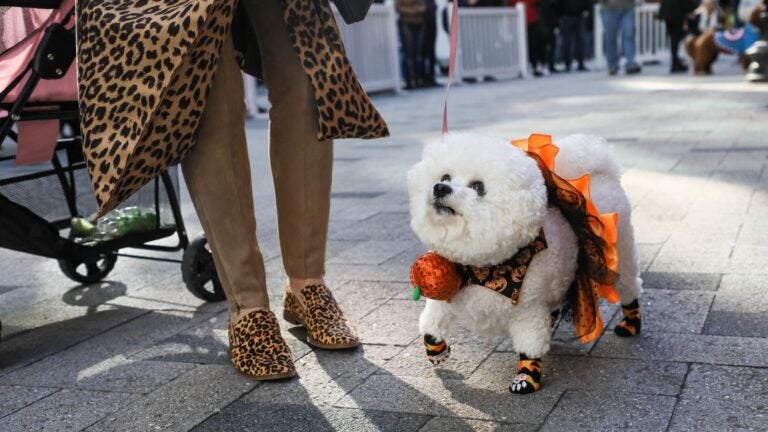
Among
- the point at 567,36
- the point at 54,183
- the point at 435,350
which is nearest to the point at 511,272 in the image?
the point at 435,350

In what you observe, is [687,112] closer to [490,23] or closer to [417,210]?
[417,210]

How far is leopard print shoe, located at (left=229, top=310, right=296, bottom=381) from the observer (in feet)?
7.98

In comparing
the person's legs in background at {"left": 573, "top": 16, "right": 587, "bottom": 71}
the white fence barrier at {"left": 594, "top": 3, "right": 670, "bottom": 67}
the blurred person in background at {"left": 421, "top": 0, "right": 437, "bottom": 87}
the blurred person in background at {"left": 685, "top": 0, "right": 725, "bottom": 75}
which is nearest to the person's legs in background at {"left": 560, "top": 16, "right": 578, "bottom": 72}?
the person's legs in background at {"left": 573, "top": 16, "right": 587, "bottom": 71}

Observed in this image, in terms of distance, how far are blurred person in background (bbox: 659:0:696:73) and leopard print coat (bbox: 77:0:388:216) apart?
12.4m

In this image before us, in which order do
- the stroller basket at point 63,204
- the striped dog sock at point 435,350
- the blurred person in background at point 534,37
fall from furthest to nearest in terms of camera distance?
the blurred person in background at point 534,37
the stroller basket at point 63,204
the striped dog sock at point 435,350

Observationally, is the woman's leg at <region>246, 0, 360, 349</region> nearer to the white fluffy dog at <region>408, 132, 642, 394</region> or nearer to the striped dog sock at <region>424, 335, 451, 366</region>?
the striped dog sock at <region>424, 335, 451, 366</region>

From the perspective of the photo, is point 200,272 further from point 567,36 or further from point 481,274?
point 567,36

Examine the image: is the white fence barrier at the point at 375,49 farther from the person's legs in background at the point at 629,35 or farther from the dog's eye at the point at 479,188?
the dog's eye at the point at 479,188

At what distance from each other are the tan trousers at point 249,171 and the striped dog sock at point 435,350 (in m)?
0.51

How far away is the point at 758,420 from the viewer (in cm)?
195

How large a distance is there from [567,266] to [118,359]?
131cm

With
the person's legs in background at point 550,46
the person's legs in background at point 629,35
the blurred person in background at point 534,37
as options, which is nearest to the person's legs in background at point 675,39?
the person's legs in background at point 629,35

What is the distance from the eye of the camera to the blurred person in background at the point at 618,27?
1409 centimetres

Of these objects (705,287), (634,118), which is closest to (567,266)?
(705,287)
